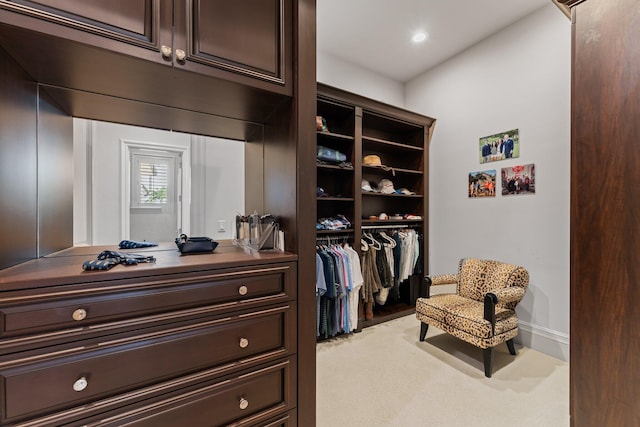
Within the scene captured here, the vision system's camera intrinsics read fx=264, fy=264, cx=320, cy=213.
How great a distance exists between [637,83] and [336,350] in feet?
8.52

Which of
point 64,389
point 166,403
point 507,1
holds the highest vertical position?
point 507,1

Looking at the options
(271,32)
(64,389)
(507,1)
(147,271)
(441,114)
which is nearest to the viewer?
(64,389)

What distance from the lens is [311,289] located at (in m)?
1.39

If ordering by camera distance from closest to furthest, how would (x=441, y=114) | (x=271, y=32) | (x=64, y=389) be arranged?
(x=64, y=389) < (x=271, y=32) < (x=441, y=114)

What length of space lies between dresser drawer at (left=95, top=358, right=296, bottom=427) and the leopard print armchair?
1.64m

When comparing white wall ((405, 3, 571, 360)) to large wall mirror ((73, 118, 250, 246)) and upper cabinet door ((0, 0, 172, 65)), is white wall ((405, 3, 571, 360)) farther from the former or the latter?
upper cabinet door ((0, 0, 172, 65))

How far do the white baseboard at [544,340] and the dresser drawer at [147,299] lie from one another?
8.71 feet

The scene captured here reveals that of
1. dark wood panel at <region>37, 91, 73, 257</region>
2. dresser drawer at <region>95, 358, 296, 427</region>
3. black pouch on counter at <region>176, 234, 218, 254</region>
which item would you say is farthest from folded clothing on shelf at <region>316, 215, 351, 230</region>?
dark wood panel at <region>37, 91, 73, 257</region>

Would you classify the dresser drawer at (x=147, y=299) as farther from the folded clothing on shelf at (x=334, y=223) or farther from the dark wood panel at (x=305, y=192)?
the folded clothing on shelf at (x=334, y=223)

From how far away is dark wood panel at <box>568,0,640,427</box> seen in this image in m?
0.93

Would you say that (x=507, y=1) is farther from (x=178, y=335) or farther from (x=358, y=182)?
(x=178, y=335)

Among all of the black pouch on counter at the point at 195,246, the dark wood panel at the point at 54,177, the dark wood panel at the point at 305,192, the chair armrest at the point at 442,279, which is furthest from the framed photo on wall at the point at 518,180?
the dark wood panel at the point at 54,177

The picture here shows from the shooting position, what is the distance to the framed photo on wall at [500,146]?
8.95 ft

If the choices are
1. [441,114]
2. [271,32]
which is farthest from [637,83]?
[441,114]
